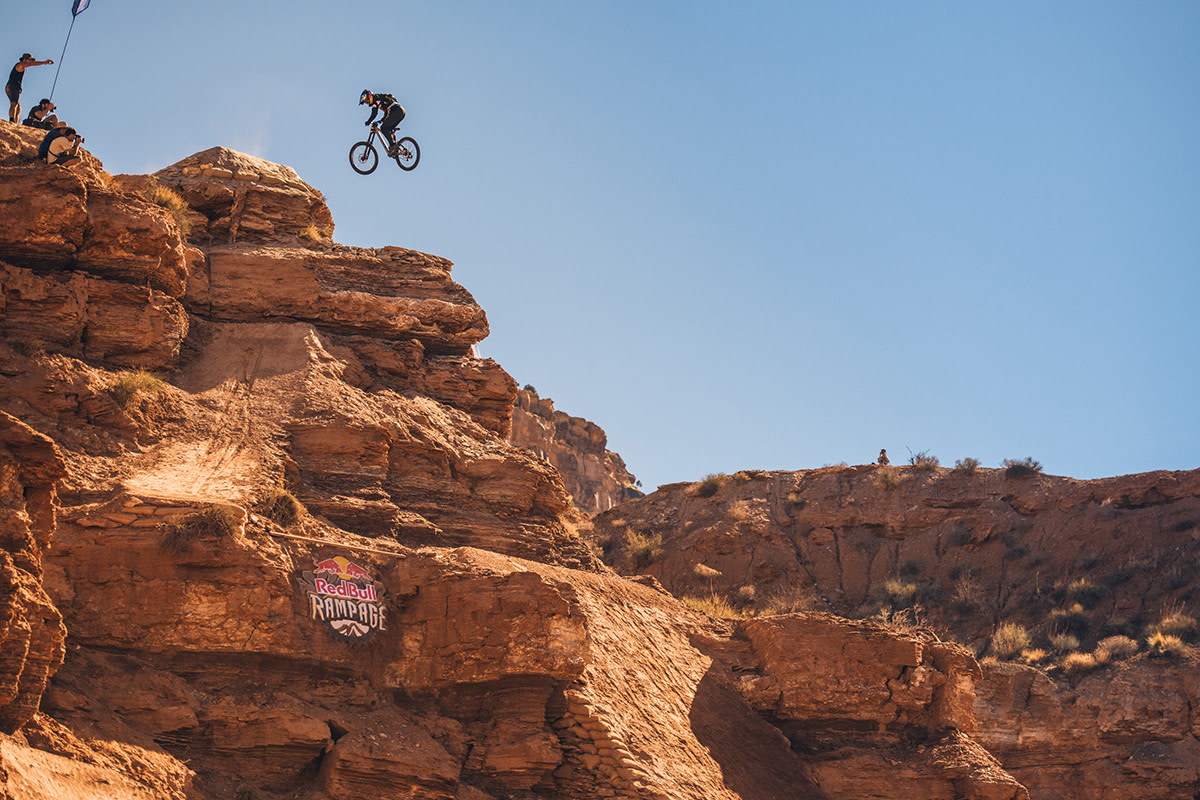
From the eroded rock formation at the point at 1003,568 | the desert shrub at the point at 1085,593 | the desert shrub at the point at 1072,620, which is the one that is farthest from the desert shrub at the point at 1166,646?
the desert shrub at the point at 1085,593

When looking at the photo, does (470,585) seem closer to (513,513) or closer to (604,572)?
(513,513)

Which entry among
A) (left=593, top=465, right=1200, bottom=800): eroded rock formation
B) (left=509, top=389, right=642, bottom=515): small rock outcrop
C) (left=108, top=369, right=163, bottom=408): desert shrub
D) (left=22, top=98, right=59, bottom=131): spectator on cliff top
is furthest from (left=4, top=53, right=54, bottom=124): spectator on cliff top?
(left=509, top=389, right=642, bottom=515): small rock outcrop

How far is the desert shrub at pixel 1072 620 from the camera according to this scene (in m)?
33.3

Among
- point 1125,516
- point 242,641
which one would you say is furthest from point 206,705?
point 1125,516

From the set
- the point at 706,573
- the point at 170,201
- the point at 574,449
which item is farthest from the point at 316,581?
the point at 574,449

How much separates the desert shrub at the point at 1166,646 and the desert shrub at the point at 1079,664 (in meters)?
1.39

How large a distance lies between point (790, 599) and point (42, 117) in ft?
74.5

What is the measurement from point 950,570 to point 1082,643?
17.1ft

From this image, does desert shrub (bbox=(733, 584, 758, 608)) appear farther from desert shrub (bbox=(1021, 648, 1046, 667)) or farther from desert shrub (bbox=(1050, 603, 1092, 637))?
desert shrub (bbox=(1050, 603, 1092, 637))

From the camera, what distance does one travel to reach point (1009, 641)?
32969 millimetres

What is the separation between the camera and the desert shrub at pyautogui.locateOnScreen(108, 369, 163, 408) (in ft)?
61.5

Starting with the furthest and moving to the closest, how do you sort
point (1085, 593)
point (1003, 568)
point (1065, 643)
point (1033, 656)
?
point (1003, 568) < point (1085, 593) < point (1065, 643) < point (1033, 656)

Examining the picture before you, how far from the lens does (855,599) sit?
37.0 m

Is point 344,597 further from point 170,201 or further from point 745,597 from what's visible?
point 745,597
